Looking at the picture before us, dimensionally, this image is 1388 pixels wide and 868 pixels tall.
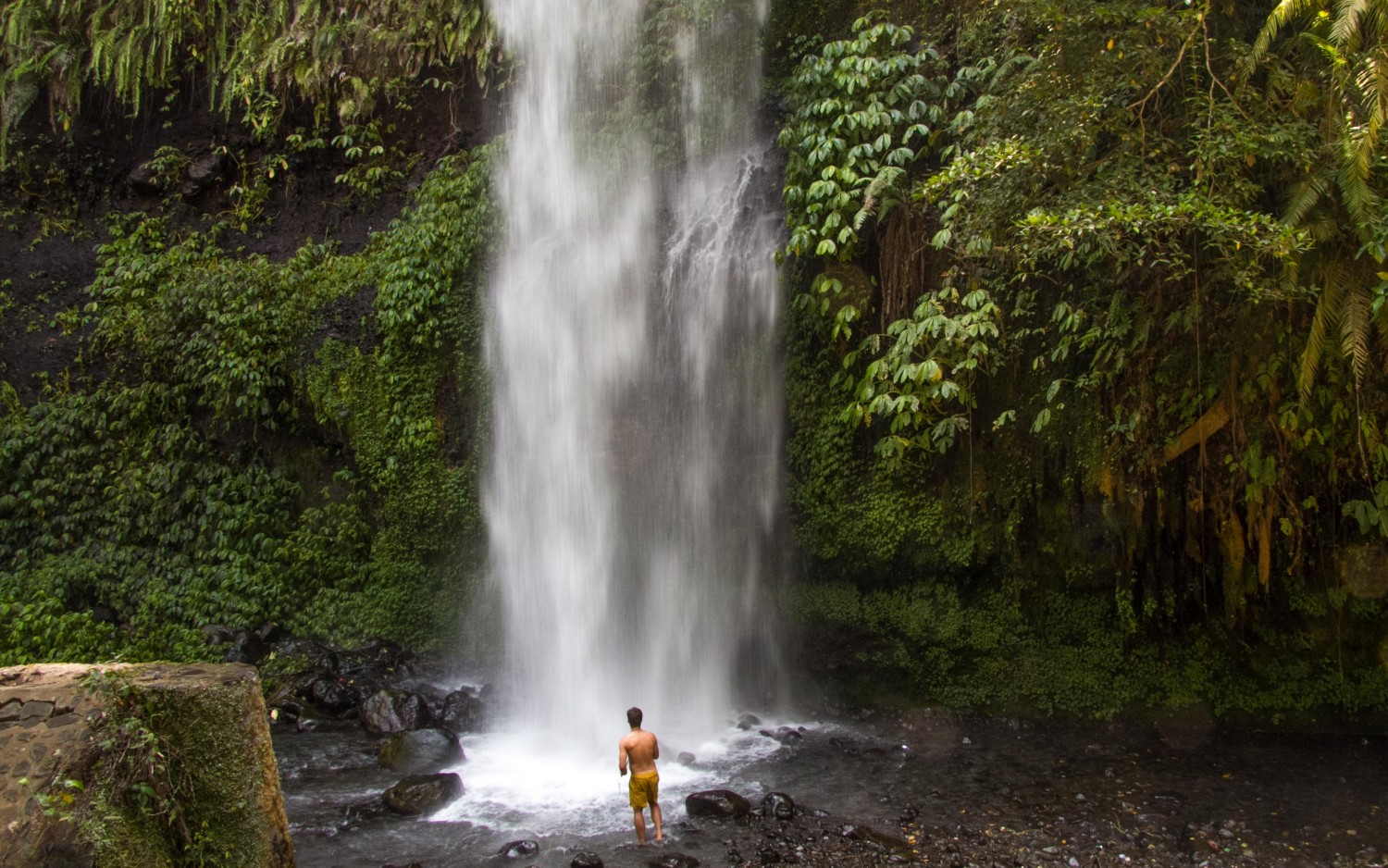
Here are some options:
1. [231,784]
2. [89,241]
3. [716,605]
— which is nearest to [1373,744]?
[716,605]

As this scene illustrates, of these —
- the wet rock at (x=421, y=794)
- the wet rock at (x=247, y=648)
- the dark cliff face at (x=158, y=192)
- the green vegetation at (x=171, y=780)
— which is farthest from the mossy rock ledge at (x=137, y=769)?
the dark cliff face at (x=158, y=192)

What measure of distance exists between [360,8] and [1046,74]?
8.86 m

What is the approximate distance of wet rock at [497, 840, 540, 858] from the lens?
612 centimetres

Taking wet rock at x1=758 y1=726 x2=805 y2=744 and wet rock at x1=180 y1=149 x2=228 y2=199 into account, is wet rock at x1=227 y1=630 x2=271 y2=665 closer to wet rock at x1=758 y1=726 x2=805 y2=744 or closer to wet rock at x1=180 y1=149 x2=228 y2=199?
wet rock at x1=758 y1=726 x2=805 y2=744

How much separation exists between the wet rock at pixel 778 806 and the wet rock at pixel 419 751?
2776 millimetres

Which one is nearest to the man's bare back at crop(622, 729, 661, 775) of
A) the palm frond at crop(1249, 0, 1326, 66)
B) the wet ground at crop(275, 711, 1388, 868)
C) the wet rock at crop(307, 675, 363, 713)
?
the wet ground at crop(275, 711, 1388, 868)

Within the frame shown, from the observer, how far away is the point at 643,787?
6.24 m

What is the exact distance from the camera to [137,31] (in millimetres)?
12914

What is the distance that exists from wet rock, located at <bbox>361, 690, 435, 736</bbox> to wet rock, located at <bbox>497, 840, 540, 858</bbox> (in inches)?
106

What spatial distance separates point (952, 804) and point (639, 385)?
4947 millimetres

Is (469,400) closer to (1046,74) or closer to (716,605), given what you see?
(716,605)

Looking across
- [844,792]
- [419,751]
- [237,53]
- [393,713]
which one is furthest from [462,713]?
[237,53]

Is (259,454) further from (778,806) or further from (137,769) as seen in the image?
(778,806)

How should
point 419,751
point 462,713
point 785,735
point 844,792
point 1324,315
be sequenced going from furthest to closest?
point 462,713, point 785,735, point 419,751, point 844,792, point 1324,315
